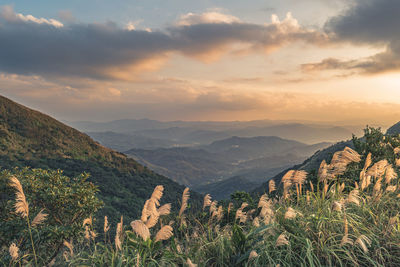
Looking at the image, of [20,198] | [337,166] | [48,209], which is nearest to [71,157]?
[48,209]

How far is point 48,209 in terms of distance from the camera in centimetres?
933

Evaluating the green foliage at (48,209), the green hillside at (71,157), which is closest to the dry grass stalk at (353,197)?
the green foliage at (48,209)

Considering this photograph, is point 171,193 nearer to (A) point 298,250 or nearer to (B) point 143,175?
(B) point 143,175

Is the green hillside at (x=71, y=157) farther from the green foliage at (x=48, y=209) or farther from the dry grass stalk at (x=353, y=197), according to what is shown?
the dry grass stalk at (x=353, y=197)

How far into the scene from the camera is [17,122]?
76750mm

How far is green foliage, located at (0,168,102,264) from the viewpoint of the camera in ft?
27.0

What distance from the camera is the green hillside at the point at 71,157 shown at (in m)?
61.9

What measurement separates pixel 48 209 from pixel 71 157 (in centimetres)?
7602

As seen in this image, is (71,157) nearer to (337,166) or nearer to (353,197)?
(337,166)

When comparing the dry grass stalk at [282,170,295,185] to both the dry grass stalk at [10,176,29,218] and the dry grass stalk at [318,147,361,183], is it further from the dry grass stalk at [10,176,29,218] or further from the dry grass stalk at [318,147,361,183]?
the dry grass stalk at [10,176,29,218]

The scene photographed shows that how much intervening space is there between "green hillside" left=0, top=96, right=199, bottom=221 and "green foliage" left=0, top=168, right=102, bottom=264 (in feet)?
148

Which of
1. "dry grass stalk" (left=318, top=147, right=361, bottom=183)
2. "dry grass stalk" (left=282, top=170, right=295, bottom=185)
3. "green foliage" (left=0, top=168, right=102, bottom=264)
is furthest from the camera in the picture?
"green foliage" (left=0, top=168, right=102, bottom=264)

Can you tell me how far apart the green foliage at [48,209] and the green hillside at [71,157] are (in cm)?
4501

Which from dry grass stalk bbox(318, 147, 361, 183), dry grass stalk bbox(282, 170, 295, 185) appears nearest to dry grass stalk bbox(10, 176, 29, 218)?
dry grass stalk bbox(282, 170, 295, 185)
